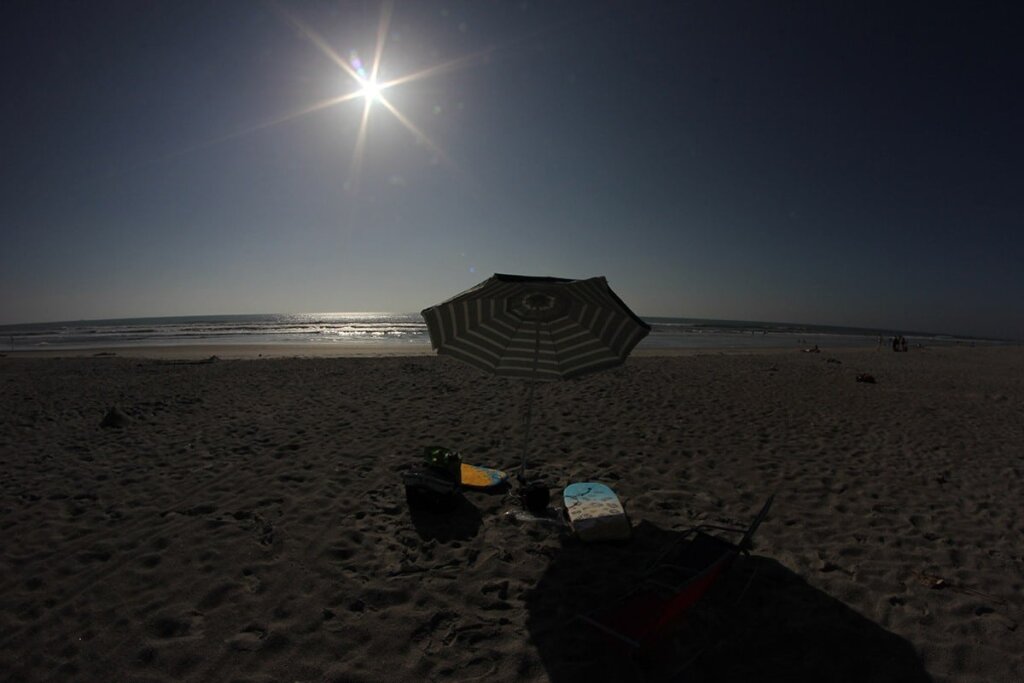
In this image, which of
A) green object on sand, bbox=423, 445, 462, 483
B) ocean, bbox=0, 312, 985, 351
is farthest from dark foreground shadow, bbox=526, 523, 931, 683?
ocean, bbox=0, 312, 985, 351

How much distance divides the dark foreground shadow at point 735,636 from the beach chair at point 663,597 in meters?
0.13

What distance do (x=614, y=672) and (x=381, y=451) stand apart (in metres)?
5.13

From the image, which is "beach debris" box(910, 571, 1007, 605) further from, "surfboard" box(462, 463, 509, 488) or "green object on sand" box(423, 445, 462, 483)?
"green object on sand" box(423, 445, 462, 483)

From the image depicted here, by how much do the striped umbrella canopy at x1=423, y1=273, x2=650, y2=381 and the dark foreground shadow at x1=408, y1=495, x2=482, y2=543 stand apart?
1674 mm

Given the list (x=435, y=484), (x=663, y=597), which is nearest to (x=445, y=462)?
(x=435, y=484)

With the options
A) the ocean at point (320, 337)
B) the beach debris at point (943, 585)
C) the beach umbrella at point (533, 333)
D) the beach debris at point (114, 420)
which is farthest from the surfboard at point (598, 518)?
the ocean at point (320, 337)

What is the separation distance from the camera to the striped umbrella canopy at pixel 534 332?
5148 millimetres

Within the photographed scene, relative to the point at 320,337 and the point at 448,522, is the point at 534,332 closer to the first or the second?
the point at 448,522

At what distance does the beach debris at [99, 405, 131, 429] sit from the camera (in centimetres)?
873

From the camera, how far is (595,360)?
17.7ft

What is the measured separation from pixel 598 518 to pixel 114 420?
31.5 ft

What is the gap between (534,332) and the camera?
18.4 feet

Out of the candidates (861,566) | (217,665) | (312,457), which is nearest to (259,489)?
(312,457)

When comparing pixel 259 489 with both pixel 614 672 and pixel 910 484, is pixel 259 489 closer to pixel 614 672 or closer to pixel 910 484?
pixel 614 672
